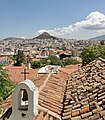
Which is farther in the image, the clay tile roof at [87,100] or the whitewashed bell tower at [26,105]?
the whitewashed bell tower at [26,105]

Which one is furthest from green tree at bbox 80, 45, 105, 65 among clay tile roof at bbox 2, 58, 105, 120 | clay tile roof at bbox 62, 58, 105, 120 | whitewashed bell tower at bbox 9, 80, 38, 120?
whitewashed bell tower at bbox 9, 80, 38, 120

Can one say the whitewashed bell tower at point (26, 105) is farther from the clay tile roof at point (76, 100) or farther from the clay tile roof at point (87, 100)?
the clay tile roof at point (87, 100)

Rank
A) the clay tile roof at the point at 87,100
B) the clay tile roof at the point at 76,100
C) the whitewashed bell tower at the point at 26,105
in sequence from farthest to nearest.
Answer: the whitewashed bell tower at the point at 26,105 → the clay tile roof at the point at 76,100 → the clay tile roof at the point at 87,100

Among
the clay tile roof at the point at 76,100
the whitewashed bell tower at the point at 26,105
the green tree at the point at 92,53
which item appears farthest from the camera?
the green tree at the point at 92,53

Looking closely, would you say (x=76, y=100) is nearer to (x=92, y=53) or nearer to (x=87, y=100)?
(x=87, y=100)

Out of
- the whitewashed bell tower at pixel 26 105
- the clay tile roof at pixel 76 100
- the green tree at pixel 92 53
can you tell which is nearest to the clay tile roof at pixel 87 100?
the clay tile roof at pixel 76 100

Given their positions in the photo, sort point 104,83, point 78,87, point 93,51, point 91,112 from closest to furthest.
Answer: point 91,112, point 104,83, point 78,87, point 93,51

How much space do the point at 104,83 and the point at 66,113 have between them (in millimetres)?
1763

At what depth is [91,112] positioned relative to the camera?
5.94m

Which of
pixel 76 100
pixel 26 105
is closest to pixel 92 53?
pixel 76 100

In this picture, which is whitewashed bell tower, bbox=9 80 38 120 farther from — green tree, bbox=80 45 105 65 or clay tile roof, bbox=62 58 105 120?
green tree, bbox=80 45 105 65

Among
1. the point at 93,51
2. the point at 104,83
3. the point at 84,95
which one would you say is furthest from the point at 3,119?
the point at 93,51

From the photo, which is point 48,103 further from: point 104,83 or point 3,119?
point 104,83

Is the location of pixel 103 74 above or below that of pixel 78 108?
above
